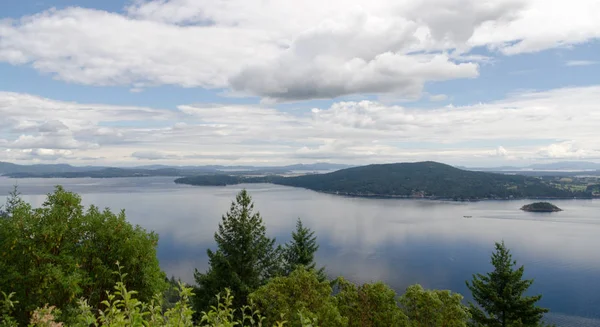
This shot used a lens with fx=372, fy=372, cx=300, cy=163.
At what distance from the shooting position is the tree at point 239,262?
30.8m

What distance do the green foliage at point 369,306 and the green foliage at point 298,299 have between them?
154 centimetres

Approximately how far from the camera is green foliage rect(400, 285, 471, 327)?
64.2 feet

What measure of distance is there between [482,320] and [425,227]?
385ft

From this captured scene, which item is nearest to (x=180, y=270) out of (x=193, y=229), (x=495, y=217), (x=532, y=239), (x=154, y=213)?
(x=193, y=229)

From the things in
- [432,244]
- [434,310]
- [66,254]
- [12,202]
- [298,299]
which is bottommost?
[432,244]

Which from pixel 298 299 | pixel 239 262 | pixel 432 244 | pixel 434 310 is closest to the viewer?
pixel 298 299

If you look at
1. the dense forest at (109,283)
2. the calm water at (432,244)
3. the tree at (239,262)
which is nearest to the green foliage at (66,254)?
the dense forest at (109,283)

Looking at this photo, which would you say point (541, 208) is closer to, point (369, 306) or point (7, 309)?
point (369, 306)

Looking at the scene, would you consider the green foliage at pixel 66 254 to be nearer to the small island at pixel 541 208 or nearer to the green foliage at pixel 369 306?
the green foliage at pixel 369 306

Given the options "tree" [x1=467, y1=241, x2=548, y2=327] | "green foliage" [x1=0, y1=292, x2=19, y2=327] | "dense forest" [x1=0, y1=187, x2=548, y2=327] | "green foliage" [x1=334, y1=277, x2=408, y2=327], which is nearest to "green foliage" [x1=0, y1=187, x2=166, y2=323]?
"dense forest" [x1=0, y1=187, x2=548, y2=327]

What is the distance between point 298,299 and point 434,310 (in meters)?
7.34

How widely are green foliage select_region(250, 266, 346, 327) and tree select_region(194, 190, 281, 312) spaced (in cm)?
1099

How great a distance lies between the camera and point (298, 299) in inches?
744

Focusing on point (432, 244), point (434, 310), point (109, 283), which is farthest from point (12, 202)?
point (432, 244)
